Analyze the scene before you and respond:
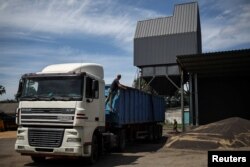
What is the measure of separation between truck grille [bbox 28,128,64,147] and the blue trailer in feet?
12.6

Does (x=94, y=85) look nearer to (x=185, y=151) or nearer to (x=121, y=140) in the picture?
(x=121, y=140)

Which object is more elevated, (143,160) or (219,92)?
(219,92)

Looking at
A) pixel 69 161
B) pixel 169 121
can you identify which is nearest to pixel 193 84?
pixel 69 161

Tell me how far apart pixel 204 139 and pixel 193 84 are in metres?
12.7

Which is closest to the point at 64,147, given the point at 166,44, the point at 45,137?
the point at 45,137

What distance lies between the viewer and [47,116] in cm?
1043

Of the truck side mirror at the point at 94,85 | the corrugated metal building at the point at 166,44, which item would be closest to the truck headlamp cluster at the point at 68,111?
the truck side mirror at the point at 94,85

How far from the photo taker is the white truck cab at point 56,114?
10266 millimetres

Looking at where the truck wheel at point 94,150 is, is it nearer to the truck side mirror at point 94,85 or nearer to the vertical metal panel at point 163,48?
the truck side mirror at point 94,85

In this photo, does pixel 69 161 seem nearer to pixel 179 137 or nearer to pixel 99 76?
pixel 99 76

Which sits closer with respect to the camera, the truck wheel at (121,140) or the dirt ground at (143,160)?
the dirt ground at (143,160)

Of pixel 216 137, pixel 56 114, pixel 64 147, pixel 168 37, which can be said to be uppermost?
pixel 168 37

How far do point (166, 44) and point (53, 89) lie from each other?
25.1m

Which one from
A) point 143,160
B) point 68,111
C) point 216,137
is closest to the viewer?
point 68,111
